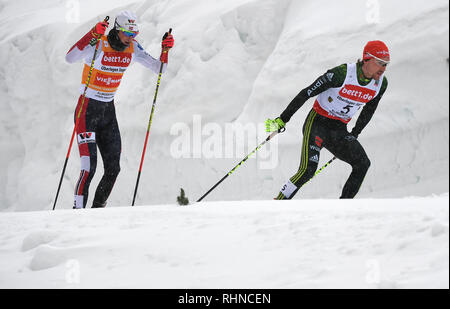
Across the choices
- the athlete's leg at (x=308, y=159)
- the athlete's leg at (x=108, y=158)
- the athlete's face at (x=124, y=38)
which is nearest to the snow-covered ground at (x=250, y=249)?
the athlete's leg at (x=308, y=159)

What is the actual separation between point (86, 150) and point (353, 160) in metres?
2.88

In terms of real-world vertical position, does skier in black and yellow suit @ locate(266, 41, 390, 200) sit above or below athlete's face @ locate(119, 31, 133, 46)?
below

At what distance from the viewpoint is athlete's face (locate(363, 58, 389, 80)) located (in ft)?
16.6

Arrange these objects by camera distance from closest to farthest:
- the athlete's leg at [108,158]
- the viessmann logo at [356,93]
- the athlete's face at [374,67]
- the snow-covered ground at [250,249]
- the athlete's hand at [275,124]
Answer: the snow-covered ground at [250,249] → the athlete's face at [374,67] → the viessmann logo at [356,93] → the athlete's hand at [275,124] → the athlete's leg at [108,158]

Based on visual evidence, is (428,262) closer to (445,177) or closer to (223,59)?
(445,177)

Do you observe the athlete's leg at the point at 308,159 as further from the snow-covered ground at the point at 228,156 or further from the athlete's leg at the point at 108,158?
the athlete's leg at the point at 108,158

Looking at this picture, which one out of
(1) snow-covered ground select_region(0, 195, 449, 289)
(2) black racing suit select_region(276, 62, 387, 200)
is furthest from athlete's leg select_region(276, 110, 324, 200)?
(1) snow-covered ground select_region(0, 195, 449, 289)

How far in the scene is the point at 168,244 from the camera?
380 centimetres

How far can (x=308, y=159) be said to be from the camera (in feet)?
17.4

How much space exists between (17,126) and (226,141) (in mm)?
6051

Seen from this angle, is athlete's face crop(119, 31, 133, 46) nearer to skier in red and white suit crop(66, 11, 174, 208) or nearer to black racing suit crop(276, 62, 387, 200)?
skier in red and white suit crop(66, 11, 174, 208)

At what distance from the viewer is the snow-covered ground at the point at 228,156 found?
3244 millimetres

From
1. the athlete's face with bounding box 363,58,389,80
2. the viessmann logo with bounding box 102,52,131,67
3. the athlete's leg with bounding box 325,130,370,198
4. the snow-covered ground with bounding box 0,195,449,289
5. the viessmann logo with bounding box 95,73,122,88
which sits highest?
the viessmann logo with bounding box 102,52,131,67
